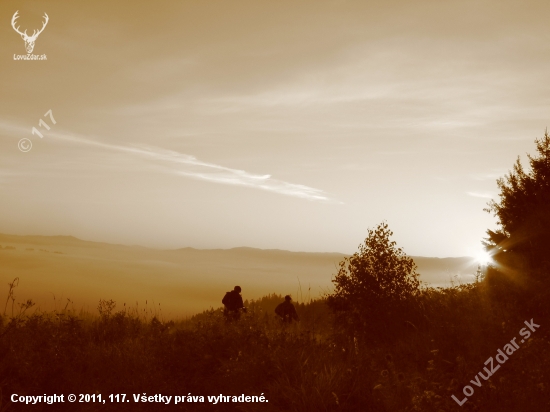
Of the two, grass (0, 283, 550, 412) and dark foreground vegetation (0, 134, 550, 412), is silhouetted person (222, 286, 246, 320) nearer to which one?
dark foreground vegetation (0, 134, 550, 412)

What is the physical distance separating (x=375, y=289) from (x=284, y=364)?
6259 mm

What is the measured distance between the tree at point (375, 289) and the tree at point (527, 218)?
3.03 m

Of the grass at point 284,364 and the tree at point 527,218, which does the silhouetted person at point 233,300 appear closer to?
the grass at point 284,364

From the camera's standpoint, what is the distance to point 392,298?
14.7m

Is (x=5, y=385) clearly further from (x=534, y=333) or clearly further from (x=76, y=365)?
(x=534, y=333)

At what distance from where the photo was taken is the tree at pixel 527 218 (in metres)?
14.4

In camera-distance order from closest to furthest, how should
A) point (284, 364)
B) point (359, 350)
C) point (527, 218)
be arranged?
point (284, 364) → point (359, 350) → point (527, 218)

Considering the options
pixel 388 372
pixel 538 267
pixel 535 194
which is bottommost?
pixel 388 372

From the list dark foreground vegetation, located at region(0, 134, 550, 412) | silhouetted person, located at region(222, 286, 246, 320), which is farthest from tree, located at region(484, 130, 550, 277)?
silhouetted person, located at region(222, 286, 246, 320)

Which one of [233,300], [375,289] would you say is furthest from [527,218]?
[233,300]

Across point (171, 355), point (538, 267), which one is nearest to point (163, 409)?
point (171, 355)

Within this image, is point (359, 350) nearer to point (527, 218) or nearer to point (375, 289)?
point (375, 289)

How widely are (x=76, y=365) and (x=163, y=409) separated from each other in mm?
2288

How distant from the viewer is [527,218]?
1570cm
